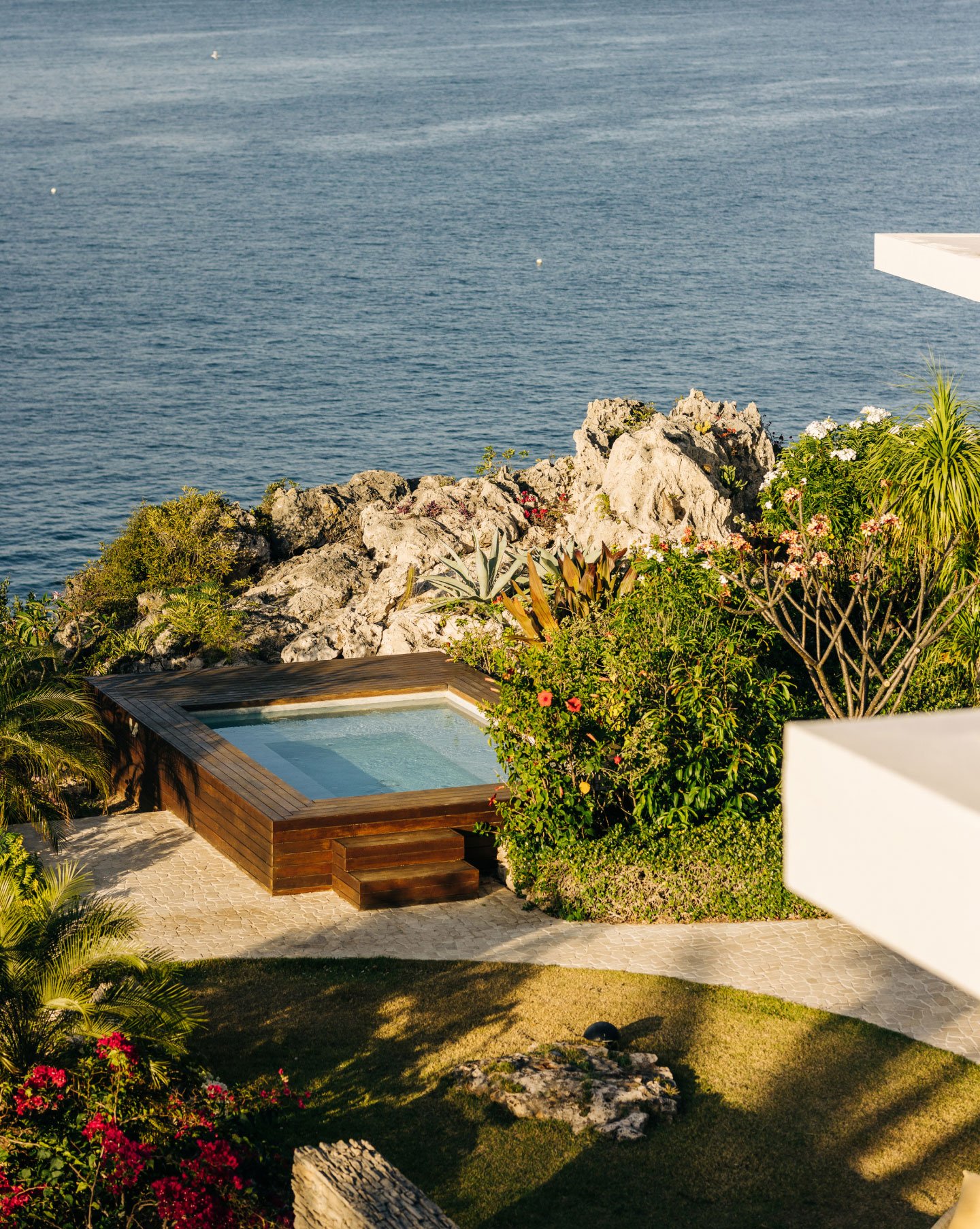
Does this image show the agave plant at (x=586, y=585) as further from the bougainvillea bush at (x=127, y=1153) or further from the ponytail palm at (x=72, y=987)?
the bougainvillea bush at (x=127, y=1153)

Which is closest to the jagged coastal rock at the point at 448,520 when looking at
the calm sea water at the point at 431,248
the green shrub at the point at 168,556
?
the green shrub at the point at 168,556

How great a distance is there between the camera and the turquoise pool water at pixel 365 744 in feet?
39.8

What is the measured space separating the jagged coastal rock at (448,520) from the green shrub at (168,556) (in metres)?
0.36

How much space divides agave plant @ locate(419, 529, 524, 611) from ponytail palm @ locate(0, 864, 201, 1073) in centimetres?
848

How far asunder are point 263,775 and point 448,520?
7202 millimetres

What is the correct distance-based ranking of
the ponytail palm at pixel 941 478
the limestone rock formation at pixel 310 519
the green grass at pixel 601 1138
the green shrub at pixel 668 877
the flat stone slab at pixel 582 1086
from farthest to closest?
the limestone rock formation at pixel 310 519 < the ponytail palm at pixel 941 478 < the green shrub at pixel 668 877 < the flat stone slab at pixel 582 1086 < the green grass at pixel 601 1138

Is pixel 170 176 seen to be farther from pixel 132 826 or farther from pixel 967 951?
pixel 967 951

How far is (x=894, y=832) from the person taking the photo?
63.5 inches

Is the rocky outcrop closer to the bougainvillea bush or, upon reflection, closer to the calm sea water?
the bougainvillea bush

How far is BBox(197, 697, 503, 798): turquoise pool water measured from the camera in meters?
12.1

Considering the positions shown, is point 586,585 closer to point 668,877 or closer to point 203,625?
point 668,877

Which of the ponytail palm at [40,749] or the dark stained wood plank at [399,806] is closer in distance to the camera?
the dark stained wood plank at [399,806]

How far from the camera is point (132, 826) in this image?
40.2 feet

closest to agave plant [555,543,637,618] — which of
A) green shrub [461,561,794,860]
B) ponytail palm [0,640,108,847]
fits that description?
green shrub [461,561,794,860]
